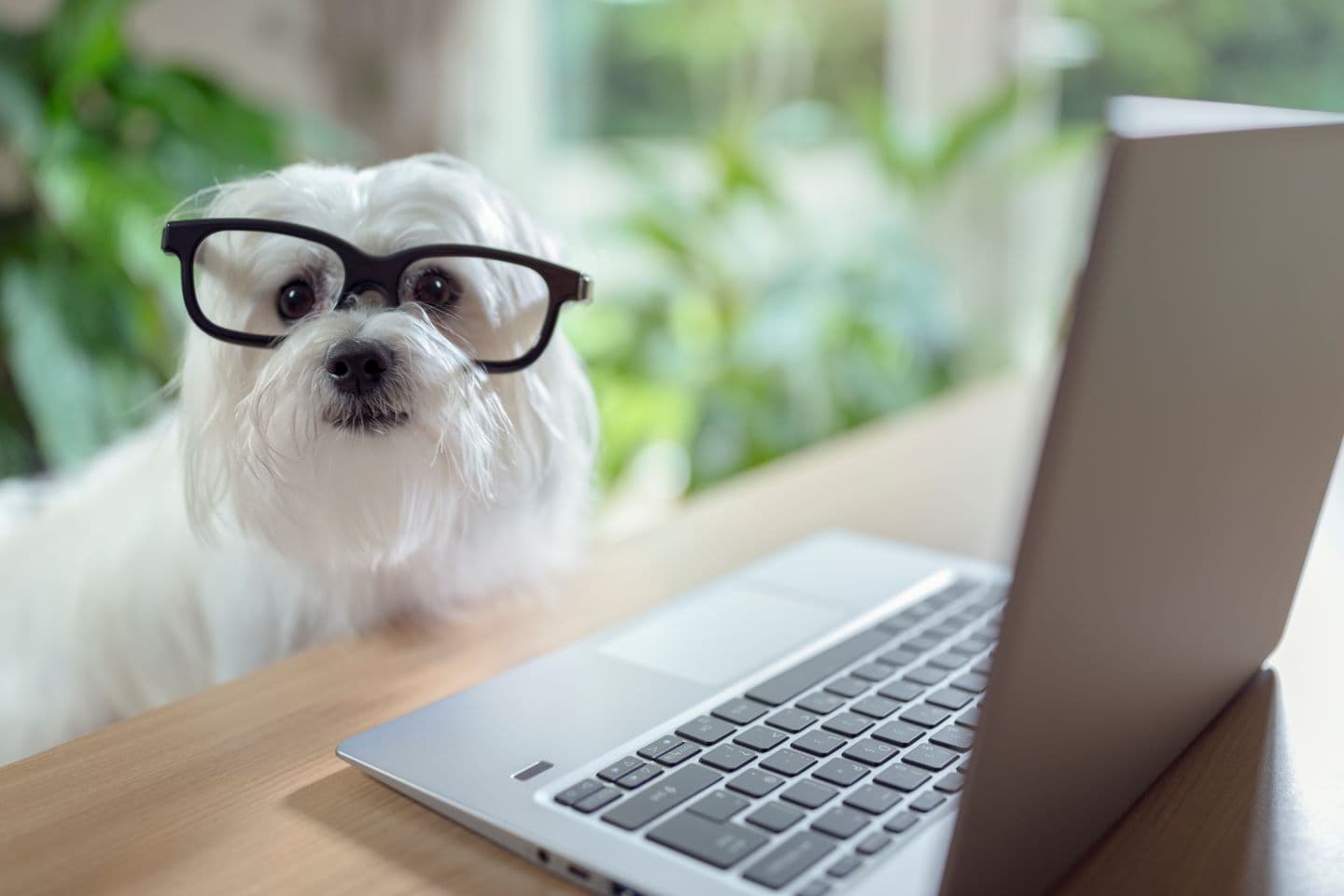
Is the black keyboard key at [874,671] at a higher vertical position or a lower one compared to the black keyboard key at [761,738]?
higher

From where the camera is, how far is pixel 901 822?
471 mm

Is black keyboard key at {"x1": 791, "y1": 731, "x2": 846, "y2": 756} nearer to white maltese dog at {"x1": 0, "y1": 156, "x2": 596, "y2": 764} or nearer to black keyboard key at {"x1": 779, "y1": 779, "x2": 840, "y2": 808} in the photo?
black keyboard key at {"x1": 779, "y1": 779, "x2": 840, "y2": 808}

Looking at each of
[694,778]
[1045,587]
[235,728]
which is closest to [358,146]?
[235,728]

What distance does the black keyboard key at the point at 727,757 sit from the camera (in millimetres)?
523

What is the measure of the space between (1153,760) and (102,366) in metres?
1.49

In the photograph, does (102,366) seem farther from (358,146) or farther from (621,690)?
(621,690)

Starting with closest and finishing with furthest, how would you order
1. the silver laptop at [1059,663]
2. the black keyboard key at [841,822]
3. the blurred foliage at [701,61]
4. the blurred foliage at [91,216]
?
the silver laptop at [1059,663], the black keyboard key at [841,822], the blurred foliage at [91,216], the blurred foliage at [701,61]

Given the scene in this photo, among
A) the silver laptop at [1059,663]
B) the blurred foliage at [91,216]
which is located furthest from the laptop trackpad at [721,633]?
the blurred foliage at [91,216]

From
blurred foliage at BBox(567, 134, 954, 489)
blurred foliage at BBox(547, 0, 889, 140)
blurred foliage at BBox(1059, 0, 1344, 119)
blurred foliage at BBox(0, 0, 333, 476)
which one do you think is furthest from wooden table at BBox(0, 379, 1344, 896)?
blurred foliage at BBox(547, 0, 889, 140)

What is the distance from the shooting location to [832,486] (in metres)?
1.04

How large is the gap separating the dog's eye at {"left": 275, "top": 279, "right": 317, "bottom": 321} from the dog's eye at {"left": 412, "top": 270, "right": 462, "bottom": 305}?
0.22 ft

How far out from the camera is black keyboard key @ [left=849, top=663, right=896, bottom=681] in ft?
2.04

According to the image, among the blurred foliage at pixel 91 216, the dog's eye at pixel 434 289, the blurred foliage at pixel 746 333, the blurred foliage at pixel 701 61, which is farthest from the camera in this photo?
the blurred foliage at pixel 701 61

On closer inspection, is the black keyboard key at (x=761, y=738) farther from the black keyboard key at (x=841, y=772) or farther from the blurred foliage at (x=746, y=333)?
the blurred foliage at (x=746, y=333)
